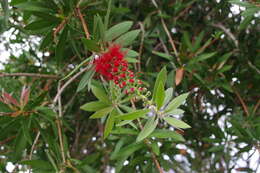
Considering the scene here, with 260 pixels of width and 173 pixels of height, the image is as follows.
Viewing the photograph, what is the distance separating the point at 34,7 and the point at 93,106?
400mm

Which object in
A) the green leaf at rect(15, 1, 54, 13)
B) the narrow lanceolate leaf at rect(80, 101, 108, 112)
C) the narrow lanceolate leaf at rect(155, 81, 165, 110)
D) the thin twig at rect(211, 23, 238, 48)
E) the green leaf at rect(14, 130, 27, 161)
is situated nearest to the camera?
the narrow lanceolate leaf at rect(155, 81, 165, 110)

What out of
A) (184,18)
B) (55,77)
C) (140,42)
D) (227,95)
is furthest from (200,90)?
(55,77)

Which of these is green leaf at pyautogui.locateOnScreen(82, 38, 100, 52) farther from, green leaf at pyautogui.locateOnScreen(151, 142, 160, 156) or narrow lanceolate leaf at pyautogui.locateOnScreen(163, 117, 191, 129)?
green leaf at pyautogui.locateOnScreen(151, 142, 160, 156)

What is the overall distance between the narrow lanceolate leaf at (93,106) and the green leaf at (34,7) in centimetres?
37

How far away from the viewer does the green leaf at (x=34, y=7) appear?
3.52 ft

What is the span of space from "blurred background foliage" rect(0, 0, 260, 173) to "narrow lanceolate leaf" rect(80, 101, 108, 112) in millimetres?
152

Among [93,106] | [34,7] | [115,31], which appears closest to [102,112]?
[93,106]

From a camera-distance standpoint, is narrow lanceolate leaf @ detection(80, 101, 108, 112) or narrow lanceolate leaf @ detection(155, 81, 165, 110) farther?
narrow lanceolate leaf @ detection(80, 101, 108, 112)

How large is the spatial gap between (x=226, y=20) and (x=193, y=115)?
53 cm

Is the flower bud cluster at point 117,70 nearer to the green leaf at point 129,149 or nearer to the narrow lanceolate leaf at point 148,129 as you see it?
the narrow lanceolate leaf at point 148,129

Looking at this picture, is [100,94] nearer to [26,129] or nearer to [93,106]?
[93,106]

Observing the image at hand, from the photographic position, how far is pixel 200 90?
1.62m

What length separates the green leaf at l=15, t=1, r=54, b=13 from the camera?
1.07 meters

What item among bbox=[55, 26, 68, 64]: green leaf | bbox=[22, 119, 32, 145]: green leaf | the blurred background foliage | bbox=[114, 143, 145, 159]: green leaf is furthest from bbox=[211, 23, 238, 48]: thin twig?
bbox=[22, 119, 32, 145]: green leaf
